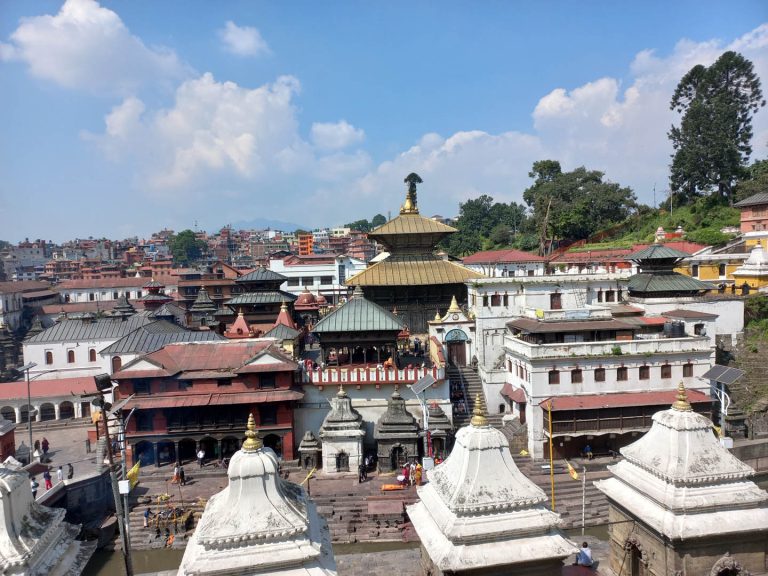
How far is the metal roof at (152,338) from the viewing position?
1303 inches

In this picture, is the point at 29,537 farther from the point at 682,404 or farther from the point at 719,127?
the point at 719,127

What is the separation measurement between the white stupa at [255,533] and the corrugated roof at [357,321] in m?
18.8

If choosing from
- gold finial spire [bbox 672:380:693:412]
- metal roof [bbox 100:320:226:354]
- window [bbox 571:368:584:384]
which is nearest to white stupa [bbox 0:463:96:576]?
gold finial spire [bbox 672:380:693:412]

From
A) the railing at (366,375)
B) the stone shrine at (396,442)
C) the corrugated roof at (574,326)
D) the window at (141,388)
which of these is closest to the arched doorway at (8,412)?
the window at (141,388)

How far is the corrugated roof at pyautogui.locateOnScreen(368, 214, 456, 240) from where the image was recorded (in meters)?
39.4

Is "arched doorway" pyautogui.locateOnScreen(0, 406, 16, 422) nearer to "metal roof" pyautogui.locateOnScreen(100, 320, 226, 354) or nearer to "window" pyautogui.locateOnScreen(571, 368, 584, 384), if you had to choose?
"metal roof" pyautogui.locateOnScreen(100, 320, 226, 354)

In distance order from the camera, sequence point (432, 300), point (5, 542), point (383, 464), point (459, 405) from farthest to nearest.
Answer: point (432, 300), point (459, 405), point (383, 464), point (5, 542)

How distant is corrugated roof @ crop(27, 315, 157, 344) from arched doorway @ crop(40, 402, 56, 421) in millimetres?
7308

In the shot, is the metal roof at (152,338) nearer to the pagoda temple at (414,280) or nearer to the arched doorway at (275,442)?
the arched doorway at (275,442)

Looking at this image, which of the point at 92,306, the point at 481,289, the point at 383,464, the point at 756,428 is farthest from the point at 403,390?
the point at 92,306

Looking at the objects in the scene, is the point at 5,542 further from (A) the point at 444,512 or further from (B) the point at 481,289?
(B) the point at 481,289

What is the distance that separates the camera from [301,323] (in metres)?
43.6

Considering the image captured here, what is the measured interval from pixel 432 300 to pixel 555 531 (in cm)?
2954

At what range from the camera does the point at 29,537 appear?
720 cm
